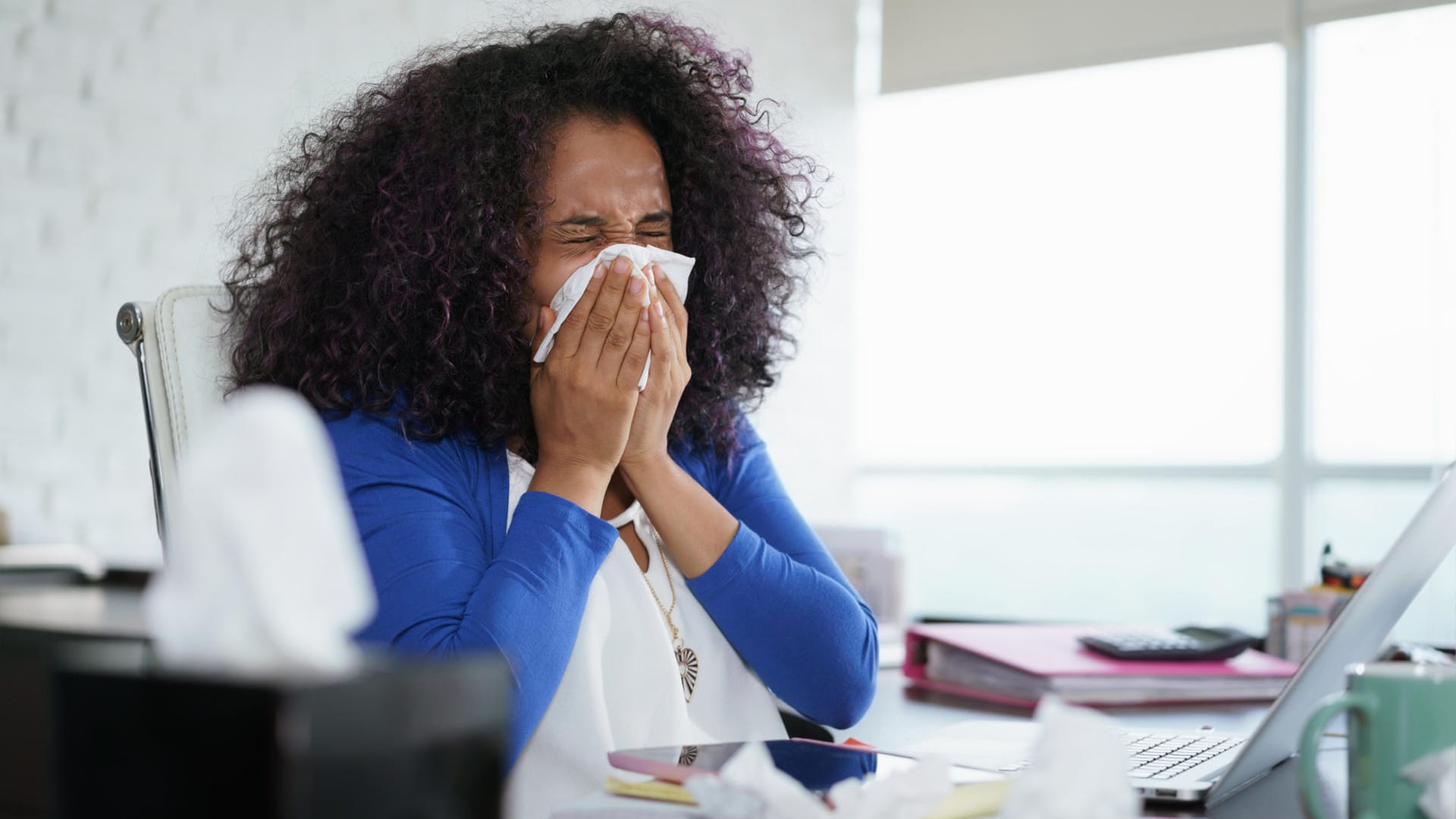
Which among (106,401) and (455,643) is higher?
(106,401)

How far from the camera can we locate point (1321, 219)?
14.1ft

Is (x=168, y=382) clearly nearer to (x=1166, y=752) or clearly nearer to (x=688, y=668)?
(x=688, y=668)

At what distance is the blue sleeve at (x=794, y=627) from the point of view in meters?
1.23

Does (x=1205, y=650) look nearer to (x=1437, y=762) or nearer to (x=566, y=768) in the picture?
(x=566, y=768)

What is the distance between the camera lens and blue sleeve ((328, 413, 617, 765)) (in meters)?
1.01

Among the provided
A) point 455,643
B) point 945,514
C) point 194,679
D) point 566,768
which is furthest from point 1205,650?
A: point 945,514

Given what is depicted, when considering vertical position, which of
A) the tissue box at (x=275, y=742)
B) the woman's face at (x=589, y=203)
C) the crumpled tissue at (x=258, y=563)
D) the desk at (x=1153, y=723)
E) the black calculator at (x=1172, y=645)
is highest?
the woman's face at (x=589, y=203)

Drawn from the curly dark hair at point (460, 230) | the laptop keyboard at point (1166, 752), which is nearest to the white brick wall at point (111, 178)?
the curly dark hair at point (460, 230)

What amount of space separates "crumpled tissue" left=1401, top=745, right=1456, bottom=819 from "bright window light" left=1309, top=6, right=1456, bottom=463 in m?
3.81

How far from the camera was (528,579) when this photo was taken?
104 centimetres

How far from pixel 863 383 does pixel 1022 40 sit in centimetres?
155

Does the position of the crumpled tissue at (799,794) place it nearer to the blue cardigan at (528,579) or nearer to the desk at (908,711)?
the desk at (908,711)

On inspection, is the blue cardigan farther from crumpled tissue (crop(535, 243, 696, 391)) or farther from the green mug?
the green mug

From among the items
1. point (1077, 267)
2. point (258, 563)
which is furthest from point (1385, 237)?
point (258, 563)
